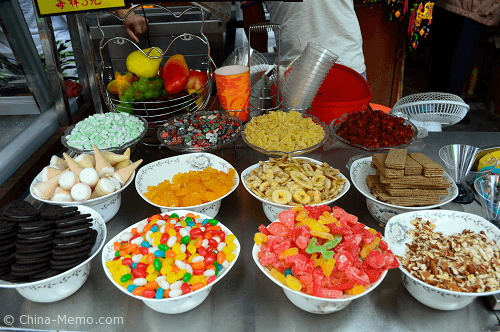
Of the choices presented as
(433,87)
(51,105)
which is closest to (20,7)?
(51,105)

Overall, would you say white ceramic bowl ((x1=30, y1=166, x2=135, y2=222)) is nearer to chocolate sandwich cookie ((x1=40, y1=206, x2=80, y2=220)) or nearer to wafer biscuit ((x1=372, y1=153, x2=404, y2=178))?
chocolate sandwich cookie ((x1=40, y1=206, x2=80, y2=220))

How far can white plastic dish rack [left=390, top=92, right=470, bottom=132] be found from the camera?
1613 millimetres

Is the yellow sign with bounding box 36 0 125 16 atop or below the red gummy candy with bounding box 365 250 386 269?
atop

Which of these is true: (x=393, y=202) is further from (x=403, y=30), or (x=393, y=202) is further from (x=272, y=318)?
(x=403, y=30)

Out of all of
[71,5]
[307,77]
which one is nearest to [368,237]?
[307,77]


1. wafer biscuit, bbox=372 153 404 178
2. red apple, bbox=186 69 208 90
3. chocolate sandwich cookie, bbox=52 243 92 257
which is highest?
red apple, bbox=186 69 208 90

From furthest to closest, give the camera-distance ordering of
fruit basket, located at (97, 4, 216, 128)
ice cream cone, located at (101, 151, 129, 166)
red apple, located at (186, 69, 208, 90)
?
1. red apple, located at (186, 69, 208, 90)
2. fruit basket, located at (97, 4, 216, 128)
3. ice cream cone, located at (101, 151, 129, 166)

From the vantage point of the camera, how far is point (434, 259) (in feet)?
2.81

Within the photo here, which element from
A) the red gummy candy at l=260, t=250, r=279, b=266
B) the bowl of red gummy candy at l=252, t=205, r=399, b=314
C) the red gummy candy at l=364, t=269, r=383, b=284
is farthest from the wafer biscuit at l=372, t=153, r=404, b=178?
the red gummy candy at l=260, t=250, r=279, b=266

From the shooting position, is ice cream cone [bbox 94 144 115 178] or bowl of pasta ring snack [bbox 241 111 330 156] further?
bowl of pasta ring snack [bbox 241 111 330 156]

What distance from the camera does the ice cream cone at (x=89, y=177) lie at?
1.11 m

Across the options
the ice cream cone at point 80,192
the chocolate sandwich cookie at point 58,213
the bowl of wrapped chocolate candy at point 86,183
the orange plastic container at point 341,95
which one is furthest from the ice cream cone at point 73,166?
the orange plastic container at point 341,95

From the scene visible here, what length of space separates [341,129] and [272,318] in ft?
2.87
